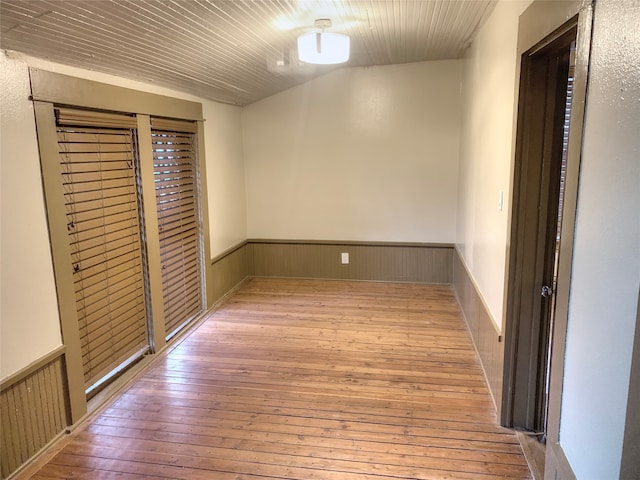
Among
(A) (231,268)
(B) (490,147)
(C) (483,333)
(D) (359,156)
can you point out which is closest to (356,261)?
(D) (359,156)

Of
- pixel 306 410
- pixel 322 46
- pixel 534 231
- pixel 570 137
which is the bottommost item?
pixel 306 410

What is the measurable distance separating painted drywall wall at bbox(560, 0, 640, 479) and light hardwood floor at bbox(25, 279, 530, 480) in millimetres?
1066

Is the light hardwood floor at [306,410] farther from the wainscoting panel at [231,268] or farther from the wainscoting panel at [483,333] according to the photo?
the wainscoting panel at [231,268]

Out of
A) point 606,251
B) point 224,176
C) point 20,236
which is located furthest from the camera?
point 224,176

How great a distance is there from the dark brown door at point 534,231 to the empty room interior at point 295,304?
1 cm

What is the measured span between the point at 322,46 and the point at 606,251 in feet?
6.85

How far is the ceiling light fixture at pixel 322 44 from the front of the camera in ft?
8.68

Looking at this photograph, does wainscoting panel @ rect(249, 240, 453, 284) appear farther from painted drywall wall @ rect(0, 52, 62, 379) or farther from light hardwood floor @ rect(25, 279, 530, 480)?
painted drywall wall @ rect(0, 52, 62, 379)

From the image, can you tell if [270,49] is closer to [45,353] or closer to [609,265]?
[45,353]

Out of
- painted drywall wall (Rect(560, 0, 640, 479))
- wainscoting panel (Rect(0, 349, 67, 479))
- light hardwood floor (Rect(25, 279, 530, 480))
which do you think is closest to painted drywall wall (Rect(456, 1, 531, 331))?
light hardwood floor (Rect(25, 279, 530, 480))

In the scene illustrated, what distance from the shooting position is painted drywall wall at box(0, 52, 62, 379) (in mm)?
1985

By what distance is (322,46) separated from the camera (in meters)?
2.66

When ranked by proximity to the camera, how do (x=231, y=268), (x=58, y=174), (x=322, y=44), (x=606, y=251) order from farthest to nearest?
(x=231, y=268) → (x=322, y=44) → (x=58, y=174) → (x=606, y=251)

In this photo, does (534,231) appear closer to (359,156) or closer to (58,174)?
(58,174)
